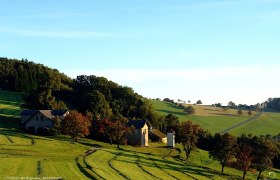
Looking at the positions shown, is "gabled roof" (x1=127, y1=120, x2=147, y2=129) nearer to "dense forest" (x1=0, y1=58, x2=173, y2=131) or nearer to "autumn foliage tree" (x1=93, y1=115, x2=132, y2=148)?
"autumn foliage tree" (x1=93, y1=115, x2=132, y2=148)

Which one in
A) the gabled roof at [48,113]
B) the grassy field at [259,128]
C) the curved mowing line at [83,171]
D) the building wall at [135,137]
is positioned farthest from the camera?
the grassy field at [259,128]

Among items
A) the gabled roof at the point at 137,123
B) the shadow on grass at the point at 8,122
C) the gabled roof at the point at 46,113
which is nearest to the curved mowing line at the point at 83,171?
the gabled roof at the point at 46,113

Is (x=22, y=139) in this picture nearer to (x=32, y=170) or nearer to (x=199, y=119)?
(x=32, y=170)

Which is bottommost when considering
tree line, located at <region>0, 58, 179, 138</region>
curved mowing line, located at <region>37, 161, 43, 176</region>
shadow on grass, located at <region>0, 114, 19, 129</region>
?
curved mowing line, located at <region>37, 161, 43, 176</region>

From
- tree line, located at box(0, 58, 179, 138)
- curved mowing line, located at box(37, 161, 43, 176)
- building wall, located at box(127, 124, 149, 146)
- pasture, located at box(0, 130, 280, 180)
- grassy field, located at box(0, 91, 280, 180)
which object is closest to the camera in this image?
curved mowing line, located at box(37, 161, 43, 176)

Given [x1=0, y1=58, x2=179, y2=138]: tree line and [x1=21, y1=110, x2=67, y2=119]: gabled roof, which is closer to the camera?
[x1=21, y1=110, x2=67, y2=119]: gabled roof

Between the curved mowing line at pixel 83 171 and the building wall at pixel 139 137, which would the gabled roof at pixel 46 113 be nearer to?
the building wall at pixel 139 137

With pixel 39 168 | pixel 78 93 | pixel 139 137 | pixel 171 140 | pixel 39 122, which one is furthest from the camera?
pixel 78 93

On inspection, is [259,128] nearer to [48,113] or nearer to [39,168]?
[48,113]

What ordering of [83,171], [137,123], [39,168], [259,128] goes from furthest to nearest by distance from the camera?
[259,128] < [137,123] < [83,171] < [39,168]

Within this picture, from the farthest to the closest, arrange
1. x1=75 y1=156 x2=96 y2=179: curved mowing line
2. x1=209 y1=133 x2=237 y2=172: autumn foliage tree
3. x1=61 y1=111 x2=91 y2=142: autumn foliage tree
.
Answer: x1=61 y1=111 x2=91 y2=142: autumn foliage tree
x1=209 y1=133 x2=237 y2=172: autumn foliage tree
x1=75 y1=156 x2=96 y2=179: curved mowing line

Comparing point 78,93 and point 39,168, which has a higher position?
point 78,93

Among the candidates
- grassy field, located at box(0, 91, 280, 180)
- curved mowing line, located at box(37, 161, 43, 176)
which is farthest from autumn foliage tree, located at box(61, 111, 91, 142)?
curved mowing line, located at box(37, 161, 43, 176)

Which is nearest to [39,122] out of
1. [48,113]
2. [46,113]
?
[46,113]
